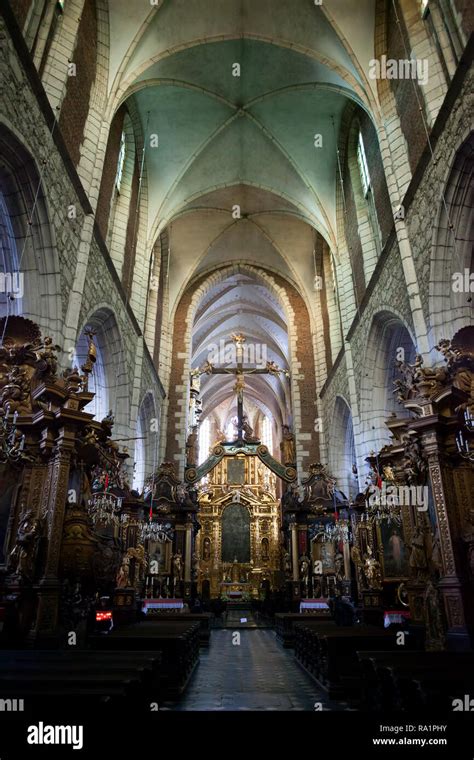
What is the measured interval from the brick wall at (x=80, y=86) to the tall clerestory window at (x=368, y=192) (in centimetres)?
792

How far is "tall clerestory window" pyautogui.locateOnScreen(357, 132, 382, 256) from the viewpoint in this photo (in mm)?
14227

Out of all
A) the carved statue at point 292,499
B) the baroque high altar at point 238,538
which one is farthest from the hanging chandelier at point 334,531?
the baroque high altar at point 238,538

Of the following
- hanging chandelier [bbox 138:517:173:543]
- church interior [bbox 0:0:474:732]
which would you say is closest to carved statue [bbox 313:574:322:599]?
church interior [bbox 0:0:474:732]

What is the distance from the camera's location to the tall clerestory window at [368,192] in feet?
46.7

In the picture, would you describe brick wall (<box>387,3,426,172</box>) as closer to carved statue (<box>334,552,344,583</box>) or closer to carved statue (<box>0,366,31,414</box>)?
carved statue (<box>0,366,31,414</box>)

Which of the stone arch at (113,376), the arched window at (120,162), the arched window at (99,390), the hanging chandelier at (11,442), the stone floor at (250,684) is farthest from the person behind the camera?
the arched window at (120,162)

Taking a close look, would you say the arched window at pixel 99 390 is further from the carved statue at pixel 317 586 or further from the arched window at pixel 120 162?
the carved statue at pixel 317 586

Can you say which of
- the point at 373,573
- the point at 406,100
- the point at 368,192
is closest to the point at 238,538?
the point at 373,573

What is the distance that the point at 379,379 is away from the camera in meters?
14.0

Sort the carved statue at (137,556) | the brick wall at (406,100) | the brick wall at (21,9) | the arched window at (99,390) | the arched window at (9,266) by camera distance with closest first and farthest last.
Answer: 1. the brick wall at (21,9)
2. the arched window at (9,266)
3. the brick wall at (406,100)
4. the carved statue at (137,556)
5. the arched window at (99,390)

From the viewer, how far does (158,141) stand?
1703 centimetres

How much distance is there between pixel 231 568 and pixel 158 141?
991 inches

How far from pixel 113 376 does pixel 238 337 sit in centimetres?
997

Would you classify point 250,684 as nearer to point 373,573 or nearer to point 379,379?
point 373,573
